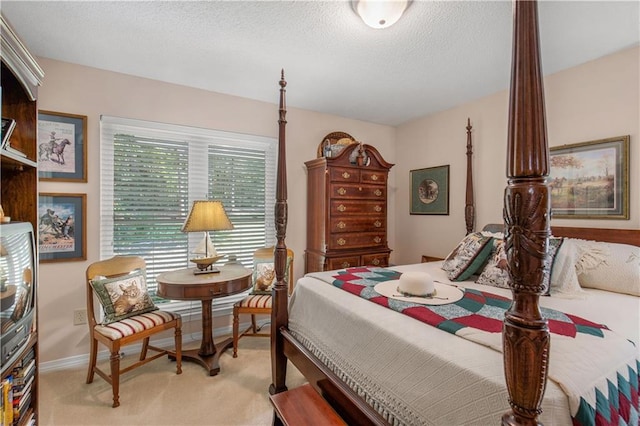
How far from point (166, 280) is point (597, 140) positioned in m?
3.60

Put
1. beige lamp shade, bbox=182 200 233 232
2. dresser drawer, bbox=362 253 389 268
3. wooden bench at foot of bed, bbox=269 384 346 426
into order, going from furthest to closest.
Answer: dresser drawer, bbox=362 253 389 268
beige lamp shade, bbox=182 200 233 232
wooden bench at foot of bed, bbox=269 384 346 426

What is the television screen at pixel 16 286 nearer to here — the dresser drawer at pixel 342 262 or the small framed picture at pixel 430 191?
the dresser drawer at pixel 342 262

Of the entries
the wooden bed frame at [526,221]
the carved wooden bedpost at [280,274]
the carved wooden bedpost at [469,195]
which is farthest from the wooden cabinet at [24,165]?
the carved wooden bedpost at [469,195]

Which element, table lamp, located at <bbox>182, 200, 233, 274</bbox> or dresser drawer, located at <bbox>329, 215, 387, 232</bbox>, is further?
dresser drawer, located at <bbox>329, 215, 387, 232</bbox>

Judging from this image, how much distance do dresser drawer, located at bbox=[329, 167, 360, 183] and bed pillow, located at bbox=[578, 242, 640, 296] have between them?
207 centimetres

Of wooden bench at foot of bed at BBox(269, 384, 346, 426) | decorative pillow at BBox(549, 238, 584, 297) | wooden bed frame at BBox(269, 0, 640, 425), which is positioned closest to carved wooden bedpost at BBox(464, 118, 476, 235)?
decorative pillow at BBox(549, 238, 584, 297)

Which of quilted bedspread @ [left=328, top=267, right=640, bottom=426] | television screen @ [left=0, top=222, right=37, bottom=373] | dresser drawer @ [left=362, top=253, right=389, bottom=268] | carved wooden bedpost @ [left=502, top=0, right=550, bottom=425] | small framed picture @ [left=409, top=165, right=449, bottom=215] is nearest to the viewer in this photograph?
carved wooden bedpost @ [left=502, top=0, right=550, bottom=425]

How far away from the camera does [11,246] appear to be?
125 centimetres

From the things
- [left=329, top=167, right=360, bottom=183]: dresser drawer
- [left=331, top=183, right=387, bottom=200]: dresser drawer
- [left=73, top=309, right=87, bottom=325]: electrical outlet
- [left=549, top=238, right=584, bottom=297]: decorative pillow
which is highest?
[left=329, top=167, right=360, bottom=183]: dresser drawer

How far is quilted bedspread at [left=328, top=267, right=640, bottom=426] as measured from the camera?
882 mm

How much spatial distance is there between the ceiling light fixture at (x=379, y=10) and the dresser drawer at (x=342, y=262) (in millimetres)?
2195

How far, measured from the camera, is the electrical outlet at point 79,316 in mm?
2527

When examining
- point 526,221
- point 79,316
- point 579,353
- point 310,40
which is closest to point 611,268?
point 579,353

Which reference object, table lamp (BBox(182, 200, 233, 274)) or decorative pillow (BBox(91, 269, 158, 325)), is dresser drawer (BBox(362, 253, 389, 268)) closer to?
table lamp (BBox(182, 200, 233, 274))
